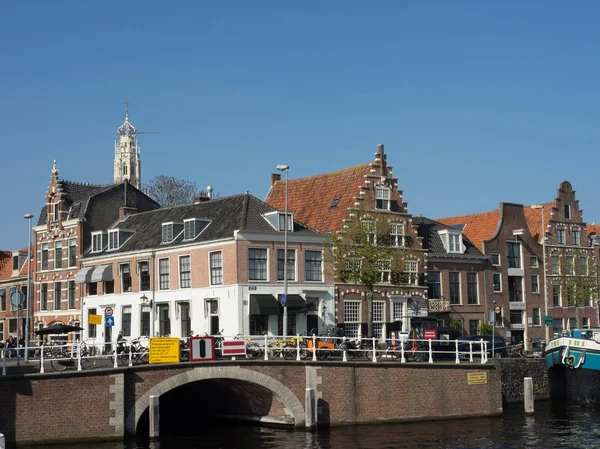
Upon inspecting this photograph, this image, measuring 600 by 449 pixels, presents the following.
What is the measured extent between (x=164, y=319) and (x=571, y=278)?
106 ft

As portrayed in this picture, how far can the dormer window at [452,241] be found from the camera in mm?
61438

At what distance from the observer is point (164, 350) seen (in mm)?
34844

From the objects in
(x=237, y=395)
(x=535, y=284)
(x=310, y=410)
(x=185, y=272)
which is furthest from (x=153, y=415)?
(x=535, y=284)

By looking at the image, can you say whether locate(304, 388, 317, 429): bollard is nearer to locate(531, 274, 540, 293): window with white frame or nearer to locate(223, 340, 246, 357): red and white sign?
locate(223, 340, 246, 357): red and white sign

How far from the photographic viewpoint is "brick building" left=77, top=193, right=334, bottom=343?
49.5m

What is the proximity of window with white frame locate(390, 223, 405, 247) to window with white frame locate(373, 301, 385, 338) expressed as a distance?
13.6 feet

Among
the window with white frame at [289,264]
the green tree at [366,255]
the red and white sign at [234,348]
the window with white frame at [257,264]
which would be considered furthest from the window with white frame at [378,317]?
the red and white sign at [234,348]

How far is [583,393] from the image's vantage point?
46219 millimetres

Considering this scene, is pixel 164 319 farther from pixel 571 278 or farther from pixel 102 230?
pixel 571 278

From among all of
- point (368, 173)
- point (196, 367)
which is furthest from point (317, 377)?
point (368, 173)

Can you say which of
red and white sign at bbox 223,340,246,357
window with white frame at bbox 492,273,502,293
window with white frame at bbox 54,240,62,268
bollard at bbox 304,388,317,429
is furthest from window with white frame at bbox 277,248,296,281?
window with white frame at bbox 54,240,62,268

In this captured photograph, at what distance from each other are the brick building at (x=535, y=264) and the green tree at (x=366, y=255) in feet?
40.5

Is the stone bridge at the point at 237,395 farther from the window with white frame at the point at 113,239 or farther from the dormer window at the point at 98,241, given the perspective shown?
the dormer window at the point at 98,241

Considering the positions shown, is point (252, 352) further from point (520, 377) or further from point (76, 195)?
point (76, 195)
